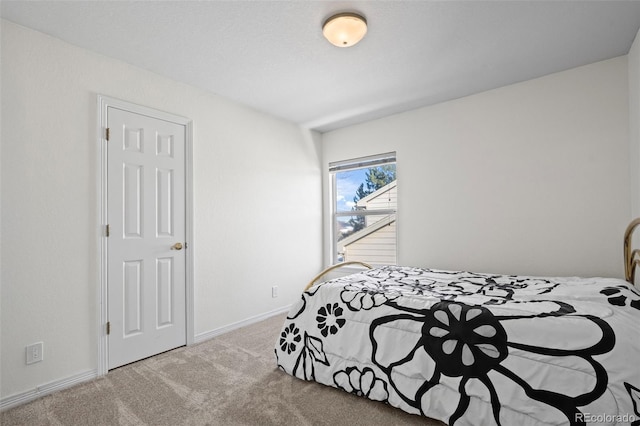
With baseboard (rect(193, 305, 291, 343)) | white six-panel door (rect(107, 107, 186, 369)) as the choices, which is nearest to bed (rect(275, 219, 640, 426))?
baseboard (rect(193, 305, 291, 343))

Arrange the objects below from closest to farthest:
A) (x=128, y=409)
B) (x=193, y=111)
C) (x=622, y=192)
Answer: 1. (x=128, y=409)
2. (x=622, y=192)
3. (x=193, y=111)

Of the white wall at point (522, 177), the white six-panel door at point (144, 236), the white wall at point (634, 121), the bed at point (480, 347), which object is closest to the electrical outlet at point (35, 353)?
the white six-panel door at point (144, 236)

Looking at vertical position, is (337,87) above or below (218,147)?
above

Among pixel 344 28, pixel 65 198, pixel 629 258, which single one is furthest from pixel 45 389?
pixel 629 258

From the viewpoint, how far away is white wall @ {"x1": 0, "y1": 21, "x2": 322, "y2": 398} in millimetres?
2000

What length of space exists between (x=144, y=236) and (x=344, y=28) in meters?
2.25

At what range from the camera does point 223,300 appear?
3219 millimetres

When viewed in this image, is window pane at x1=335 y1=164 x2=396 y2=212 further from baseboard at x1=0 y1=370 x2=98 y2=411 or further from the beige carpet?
baseboard at x1=0 y1=370 x2=98 y2=411

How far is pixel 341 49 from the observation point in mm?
2414

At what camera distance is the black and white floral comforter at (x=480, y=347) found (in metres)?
1.38

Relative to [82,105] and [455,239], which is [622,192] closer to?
[455,239]

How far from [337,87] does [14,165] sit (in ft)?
8.45

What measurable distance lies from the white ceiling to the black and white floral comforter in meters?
1.80

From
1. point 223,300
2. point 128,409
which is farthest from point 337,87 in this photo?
point 128,409
